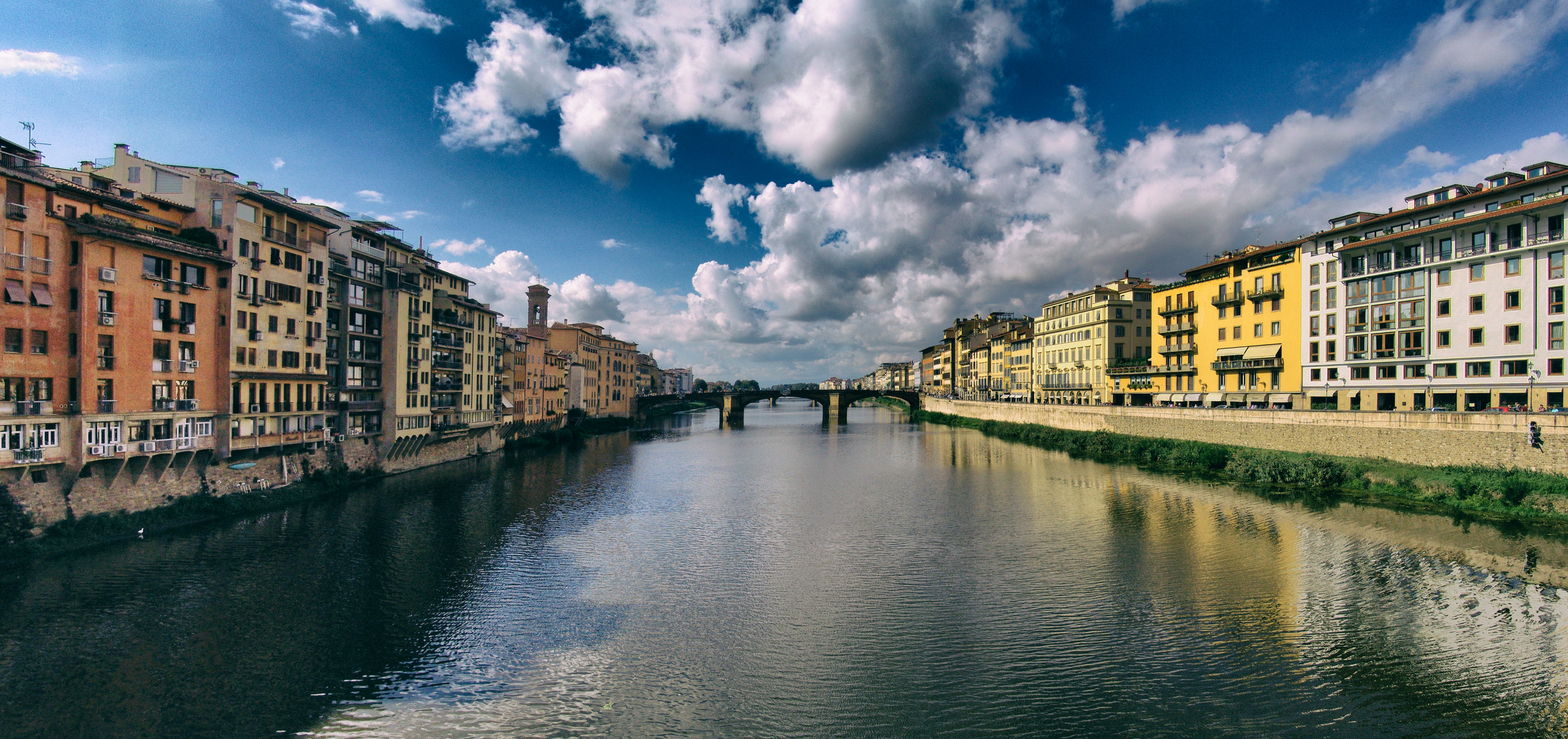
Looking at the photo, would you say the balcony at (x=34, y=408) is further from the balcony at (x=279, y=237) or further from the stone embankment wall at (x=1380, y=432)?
the stone embankment wall at (x=1380, y=432)

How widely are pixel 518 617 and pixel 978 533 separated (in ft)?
60.5

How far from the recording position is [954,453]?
5775cm

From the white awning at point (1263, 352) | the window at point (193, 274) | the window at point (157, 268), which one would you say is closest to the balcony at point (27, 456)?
the window at point (157, 268)

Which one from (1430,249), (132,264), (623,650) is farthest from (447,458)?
(1430,249)

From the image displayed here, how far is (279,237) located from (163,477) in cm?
1292

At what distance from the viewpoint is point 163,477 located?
86.9 feet

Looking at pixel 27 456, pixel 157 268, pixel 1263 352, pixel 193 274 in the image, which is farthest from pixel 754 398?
pixel 27 456

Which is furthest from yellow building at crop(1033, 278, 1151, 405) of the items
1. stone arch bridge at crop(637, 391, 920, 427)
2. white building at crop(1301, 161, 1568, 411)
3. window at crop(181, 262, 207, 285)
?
window at crop(181, 262, 207, 285)

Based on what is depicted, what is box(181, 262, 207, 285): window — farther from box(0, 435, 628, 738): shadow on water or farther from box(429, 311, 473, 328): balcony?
box(429, 311, 473, 328): balcony

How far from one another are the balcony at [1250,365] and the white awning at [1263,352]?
0.21 meters

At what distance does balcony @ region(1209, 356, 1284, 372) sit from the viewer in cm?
4722

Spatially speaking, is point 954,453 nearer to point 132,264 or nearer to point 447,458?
point 447,458

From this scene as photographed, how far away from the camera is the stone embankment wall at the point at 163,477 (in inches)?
873

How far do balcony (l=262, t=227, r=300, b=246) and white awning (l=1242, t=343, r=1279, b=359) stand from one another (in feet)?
210
